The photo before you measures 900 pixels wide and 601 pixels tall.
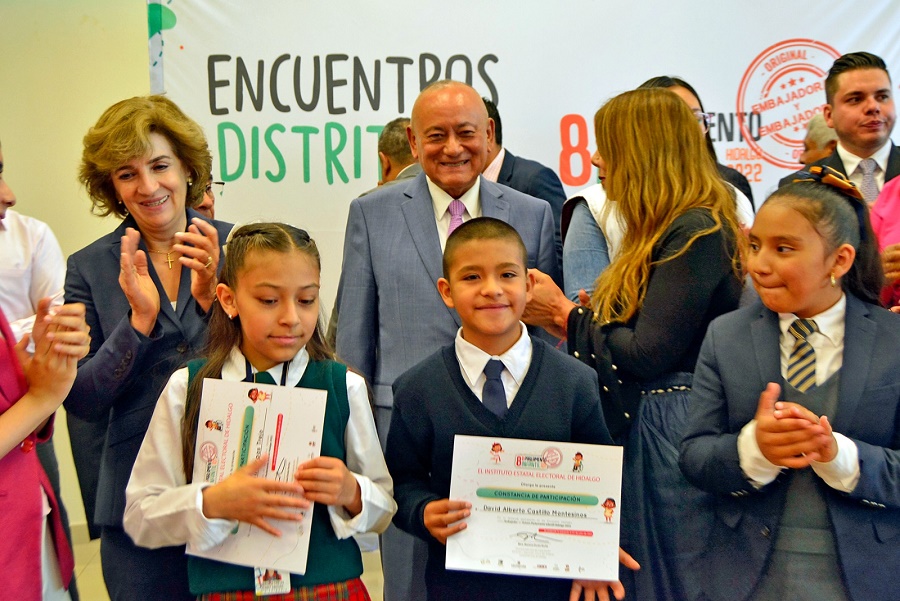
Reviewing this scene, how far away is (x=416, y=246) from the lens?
2.68m

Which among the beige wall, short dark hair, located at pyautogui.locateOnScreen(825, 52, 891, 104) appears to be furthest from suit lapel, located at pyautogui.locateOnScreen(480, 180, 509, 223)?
the beige wall

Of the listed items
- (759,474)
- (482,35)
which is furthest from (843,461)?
(482,35)

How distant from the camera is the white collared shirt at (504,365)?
1956 millimetres

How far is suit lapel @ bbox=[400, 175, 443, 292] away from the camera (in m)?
2.66

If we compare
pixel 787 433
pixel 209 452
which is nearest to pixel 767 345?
pixel 787 433

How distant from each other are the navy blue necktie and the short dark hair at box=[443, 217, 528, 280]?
0.27 m

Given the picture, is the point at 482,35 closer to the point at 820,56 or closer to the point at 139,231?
the point at 820,56

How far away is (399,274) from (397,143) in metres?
1.47

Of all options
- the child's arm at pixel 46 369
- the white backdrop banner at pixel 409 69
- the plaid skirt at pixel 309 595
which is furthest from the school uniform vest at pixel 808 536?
the white backdrop banner at pixel 409 69

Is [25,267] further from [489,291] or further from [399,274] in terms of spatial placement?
[489,291]

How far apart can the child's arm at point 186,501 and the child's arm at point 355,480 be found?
0.05 metres

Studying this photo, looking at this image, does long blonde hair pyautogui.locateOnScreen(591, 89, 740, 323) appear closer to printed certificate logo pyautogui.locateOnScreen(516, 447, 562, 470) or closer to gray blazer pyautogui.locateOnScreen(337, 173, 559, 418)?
gray blazer pyautogui.locateOnScreen(337, 173, 559, 418)

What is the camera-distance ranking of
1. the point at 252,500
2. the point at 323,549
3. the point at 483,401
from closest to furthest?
the point at 252,500 < the point at 323,549 < the point at 483,401

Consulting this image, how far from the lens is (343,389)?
192cm
